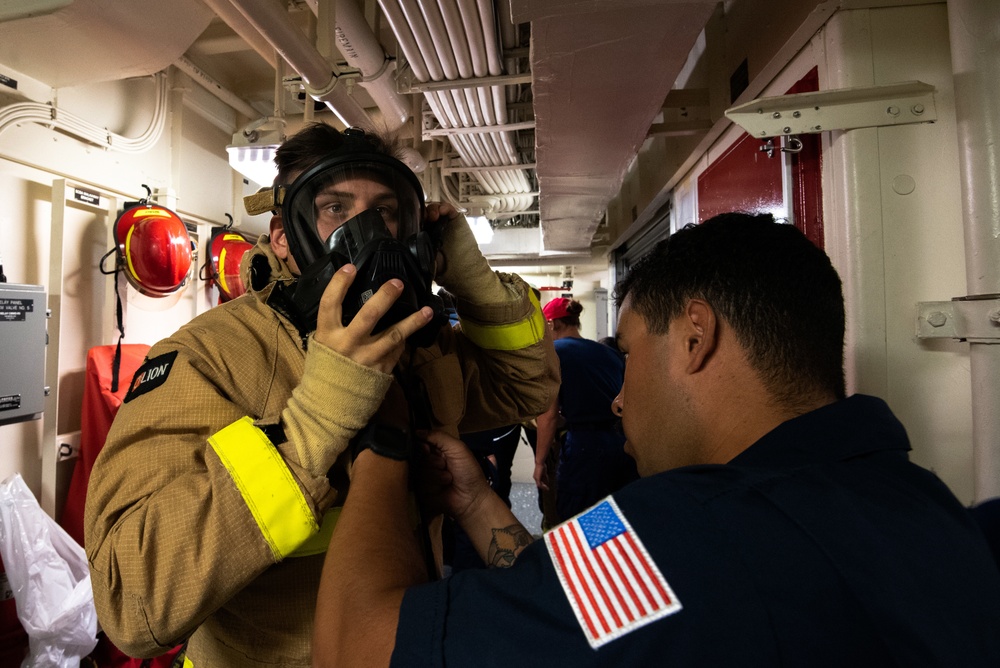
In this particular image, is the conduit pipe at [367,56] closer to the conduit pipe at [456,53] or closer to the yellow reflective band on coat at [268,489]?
the conduit pipe at [456,53]

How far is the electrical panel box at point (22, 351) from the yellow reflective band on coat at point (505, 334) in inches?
91.6

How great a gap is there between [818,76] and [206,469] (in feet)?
6.86

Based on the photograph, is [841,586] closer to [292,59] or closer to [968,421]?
[968,421]

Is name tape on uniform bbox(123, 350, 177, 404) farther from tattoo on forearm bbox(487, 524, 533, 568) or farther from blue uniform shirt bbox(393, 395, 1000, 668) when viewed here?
tattoo on forearm bbox(487, 524, 533, 568)

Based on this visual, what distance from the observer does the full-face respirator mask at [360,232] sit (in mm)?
973

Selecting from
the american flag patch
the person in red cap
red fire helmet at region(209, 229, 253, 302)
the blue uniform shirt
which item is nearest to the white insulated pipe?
the blue uniform shirt

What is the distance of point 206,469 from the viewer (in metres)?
0.86

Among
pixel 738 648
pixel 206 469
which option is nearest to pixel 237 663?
pixel 206 469

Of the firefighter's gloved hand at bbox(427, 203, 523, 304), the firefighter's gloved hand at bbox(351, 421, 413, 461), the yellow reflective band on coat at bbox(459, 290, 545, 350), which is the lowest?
the firefighter's gloved hand at bbox(351, 421, 413, 461)

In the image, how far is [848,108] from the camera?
1.50 m

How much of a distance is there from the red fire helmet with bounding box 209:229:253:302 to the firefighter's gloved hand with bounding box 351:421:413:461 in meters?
3.53

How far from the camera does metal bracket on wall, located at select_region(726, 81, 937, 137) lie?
1478 millimetres

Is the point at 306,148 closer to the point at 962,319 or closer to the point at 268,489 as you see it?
the point at 268,489

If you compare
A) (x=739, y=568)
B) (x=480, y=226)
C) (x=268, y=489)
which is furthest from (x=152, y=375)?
(x=480, y=226)
